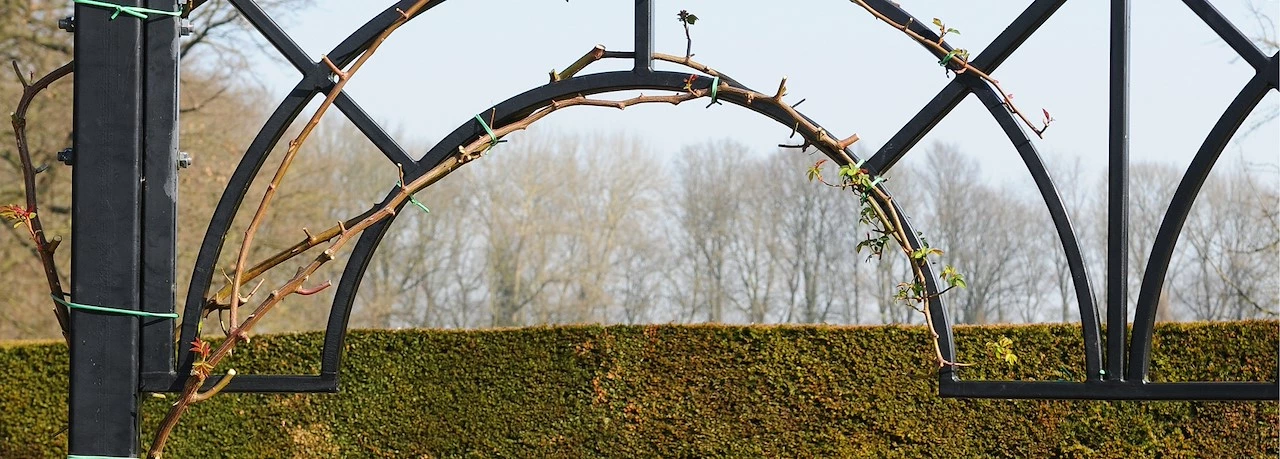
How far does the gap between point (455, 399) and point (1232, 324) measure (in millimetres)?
3760

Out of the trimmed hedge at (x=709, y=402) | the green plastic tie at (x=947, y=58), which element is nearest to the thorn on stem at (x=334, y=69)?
the green plastic tie at (x=947, y=58)

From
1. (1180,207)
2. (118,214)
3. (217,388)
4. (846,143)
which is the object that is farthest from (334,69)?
(1180,207)

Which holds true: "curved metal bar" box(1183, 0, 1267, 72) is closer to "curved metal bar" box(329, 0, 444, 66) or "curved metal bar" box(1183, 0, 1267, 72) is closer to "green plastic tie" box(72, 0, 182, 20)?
"curved metal bar" box(329, 0, 444, 66)

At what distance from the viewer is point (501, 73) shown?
1347 centimetres

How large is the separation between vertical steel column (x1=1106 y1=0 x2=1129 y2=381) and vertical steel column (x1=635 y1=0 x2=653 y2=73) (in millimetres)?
658

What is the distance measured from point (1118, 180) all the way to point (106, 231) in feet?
4.89

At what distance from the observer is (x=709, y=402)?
18.4 feet

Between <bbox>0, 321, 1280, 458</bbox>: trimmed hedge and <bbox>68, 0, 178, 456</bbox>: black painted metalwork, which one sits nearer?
<bbox>68, 0, 178, 456</bbox>: black painted metalwork

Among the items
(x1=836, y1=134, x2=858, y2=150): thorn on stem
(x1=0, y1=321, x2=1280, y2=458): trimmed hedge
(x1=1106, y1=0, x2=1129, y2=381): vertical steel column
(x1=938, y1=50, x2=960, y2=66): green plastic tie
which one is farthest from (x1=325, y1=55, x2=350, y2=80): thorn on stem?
(x1=0, y1=321, x2=1280, y2=458): trimmed hedge

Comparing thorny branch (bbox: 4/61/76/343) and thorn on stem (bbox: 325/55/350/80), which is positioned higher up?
thorn on stem (bbox: 325/55/350/80)

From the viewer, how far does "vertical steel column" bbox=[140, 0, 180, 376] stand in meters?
1.72

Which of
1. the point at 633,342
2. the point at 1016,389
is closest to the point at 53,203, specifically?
the point at 633,342

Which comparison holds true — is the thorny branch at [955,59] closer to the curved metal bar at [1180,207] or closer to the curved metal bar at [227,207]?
the curved metal bar at [1180,207]

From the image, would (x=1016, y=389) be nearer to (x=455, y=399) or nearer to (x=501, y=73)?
(x=455, y=399)
